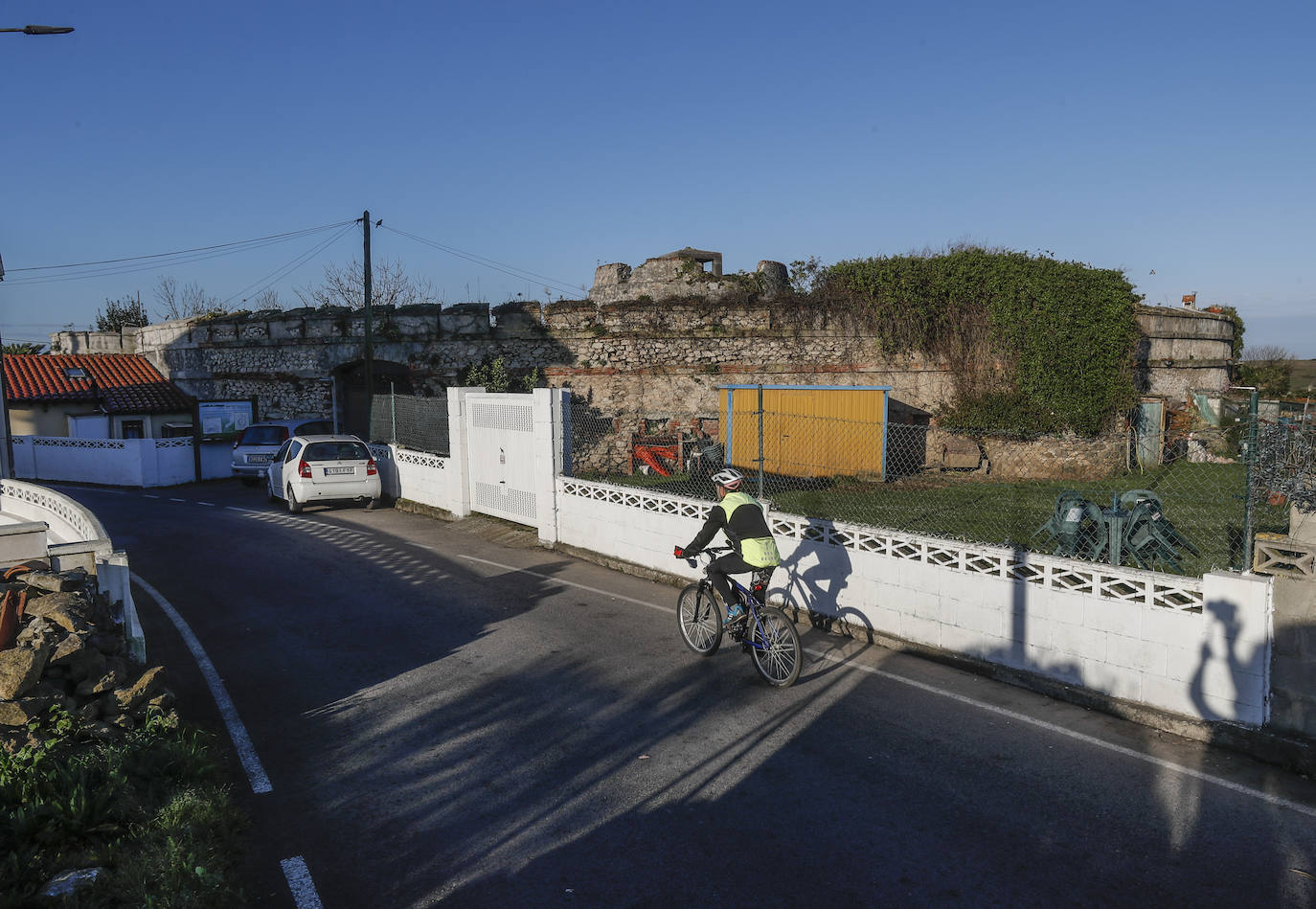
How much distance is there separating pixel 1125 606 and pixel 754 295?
18.6m

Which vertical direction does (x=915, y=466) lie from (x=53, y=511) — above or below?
below

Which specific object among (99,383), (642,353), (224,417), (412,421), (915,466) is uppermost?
(642,353)

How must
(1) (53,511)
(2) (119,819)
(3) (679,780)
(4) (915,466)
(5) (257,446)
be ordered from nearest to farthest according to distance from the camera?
(2) (119,819) → (3) (679,780) → (1) (53,511) → (4) (915,466) → (5) (257,446)

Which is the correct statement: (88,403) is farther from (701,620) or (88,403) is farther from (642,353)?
(701,620)

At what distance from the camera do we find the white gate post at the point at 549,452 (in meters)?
12.6

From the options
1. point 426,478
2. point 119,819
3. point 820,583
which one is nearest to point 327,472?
point 426,478

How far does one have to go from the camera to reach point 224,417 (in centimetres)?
2411

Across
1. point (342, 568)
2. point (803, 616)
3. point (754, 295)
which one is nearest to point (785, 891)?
point (803, 616)

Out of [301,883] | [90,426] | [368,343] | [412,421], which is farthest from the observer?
[90,426]

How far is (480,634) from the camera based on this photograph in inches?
333

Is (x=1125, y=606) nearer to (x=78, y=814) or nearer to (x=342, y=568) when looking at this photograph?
(x=78, y=814)

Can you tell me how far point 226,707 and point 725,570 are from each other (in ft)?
13.4

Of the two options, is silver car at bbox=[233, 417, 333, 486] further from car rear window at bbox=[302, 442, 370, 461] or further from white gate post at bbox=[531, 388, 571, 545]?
white gate post at bbox=[531, 388, 571, 545]

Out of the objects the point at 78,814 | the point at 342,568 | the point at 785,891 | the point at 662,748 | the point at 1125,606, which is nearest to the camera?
the point at 785,891
